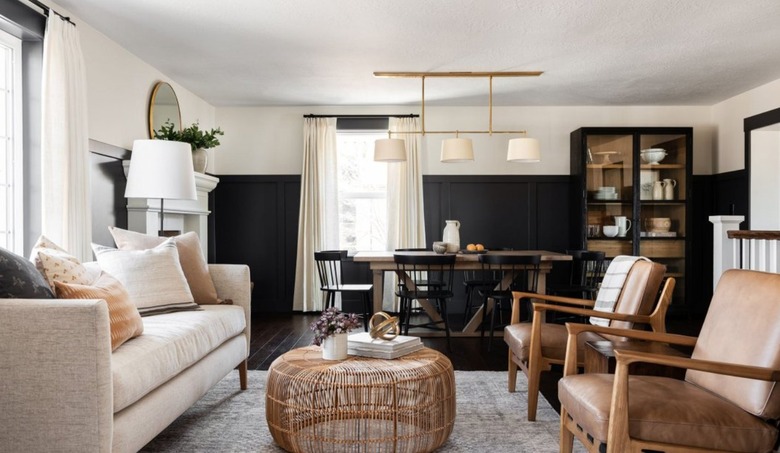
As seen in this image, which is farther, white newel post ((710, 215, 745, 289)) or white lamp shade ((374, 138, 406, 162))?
white newel post ((710, 215, 745, 289))

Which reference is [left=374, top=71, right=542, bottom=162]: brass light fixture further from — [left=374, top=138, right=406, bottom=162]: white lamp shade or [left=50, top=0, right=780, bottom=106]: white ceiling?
[left=50, top=0, right=780, bottom=106]: white ceiling

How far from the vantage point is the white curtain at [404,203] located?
6.98 m

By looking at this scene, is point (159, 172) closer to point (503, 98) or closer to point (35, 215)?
point (35, 215)

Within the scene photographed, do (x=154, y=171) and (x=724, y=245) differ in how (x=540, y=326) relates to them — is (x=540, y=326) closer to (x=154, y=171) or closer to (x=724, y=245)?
(x=154, y=171)

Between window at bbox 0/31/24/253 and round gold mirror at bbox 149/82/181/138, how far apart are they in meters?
1.57

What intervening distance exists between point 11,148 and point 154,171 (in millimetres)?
831

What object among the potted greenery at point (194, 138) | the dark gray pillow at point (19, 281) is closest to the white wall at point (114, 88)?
the potted greenery at point (194, 138)

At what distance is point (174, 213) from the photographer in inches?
224

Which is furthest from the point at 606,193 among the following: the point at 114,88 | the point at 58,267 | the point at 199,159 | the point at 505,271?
the point at 58,267

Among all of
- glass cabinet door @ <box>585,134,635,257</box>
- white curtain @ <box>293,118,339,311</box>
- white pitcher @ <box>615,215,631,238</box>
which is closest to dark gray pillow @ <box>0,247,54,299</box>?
white curtain @ <box>293,118,339,311</box>

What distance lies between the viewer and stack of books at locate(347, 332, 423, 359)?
9.02ft

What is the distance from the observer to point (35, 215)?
12.3ft

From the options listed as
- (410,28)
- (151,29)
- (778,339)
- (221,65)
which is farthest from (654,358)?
(221,65)

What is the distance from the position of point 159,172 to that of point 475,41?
251cm
